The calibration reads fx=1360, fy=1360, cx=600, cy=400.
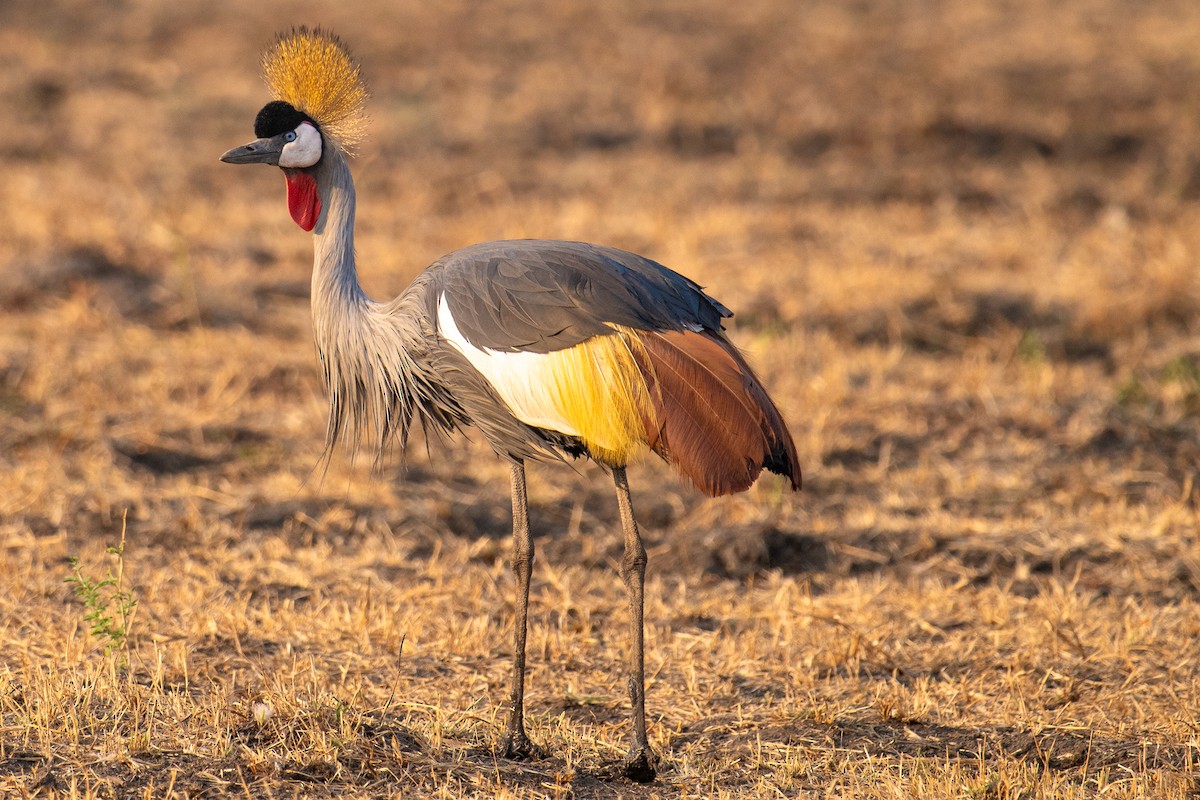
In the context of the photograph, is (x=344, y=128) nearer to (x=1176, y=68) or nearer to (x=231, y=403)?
(x=231, y=403)

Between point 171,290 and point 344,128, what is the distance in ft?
15.9

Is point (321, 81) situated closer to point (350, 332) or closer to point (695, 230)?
point (350, 332)

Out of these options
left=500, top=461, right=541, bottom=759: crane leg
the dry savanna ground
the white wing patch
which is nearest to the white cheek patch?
the white wing patch

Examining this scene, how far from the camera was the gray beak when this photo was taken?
176 inches

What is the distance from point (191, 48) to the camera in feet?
47.2

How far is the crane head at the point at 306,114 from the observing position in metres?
4.51

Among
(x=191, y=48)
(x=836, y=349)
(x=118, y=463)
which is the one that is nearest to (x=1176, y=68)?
(x=836, y=349)

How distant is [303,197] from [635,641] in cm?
185

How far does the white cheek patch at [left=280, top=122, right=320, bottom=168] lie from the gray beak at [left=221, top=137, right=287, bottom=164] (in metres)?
0.02

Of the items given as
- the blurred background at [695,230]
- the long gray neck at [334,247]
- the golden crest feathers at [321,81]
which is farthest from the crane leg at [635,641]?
the blurred background at [695,230]

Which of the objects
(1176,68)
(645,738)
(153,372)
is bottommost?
(645,738)

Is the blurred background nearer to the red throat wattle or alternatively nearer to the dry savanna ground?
the dry savanna ground

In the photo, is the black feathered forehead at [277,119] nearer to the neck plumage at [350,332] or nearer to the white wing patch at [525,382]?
the neck plumage at [350,332]

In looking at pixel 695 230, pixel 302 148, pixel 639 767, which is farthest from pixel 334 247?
pixel 695 230
